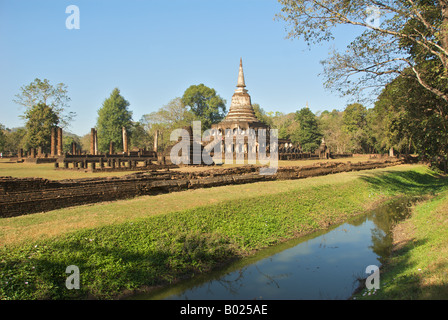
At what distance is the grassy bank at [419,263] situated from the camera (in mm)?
5133

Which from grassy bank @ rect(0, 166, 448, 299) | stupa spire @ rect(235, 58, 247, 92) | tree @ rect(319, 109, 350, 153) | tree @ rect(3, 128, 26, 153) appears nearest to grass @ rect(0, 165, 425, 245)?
grassy bank @ rect(0, 166, 448, 299)

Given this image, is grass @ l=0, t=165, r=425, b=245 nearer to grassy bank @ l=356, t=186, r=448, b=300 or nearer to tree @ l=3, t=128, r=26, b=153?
grassy bank @ l=356, t=186, r=448, b=300

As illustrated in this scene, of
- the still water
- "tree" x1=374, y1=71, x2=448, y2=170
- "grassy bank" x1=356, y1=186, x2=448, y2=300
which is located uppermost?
"tree" x1=374, y1=71, x2=448, y2=170

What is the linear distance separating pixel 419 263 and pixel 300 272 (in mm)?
2280

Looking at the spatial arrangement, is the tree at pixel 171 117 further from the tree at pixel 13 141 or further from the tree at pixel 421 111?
the tree at pixel 421 111

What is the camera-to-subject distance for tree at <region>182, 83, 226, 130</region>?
5953cm

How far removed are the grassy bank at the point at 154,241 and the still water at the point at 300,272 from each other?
0.40 meters

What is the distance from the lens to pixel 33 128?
36844 millimetres

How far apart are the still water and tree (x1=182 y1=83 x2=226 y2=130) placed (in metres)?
50.0

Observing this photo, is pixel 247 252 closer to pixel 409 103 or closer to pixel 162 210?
pixel 162 210

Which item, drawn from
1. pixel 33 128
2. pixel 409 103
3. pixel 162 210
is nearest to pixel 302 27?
pixel 409 103

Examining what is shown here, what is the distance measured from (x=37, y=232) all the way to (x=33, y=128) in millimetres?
34690

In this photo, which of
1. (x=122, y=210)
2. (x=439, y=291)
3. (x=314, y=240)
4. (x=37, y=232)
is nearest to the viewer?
(x=439, y=291)

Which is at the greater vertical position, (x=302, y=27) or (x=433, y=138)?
(x=302, y=27)
